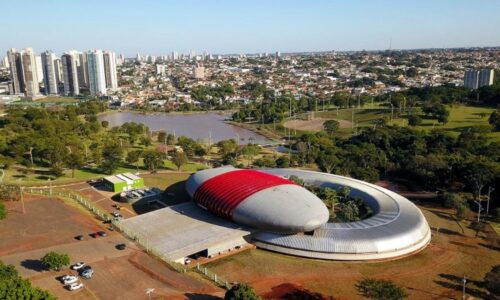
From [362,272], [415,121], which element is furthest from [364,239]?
[415,121]

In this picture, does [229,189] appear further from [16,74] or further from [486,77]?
[16,74]

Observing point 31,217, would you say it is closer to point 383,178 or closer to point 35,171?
point 35,171

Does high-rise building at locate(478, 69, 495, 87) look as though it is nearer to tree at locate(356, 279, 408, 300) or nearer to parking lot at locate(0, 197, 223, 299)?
tree at locate(356, 279, 408, 300)

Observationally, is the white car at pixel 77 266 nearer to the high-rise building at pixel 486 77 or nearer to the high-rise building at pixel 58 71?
the high-rise building at pixel 486 77

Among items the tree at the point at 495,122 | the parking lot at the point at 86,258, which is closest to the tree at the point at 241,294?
the parking lot at the point at 86,258

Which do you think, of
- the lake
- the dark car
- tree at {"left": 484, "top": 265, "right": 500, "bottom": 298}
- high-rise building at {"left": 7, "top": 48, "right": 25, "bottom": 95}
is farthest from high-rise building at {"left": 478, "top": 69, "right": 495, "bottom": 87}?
high-rise building at {"left": 7, "top": 48, "right": 25, "bottom": 95}
